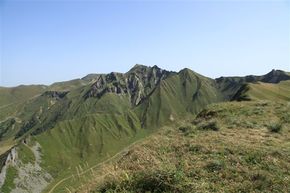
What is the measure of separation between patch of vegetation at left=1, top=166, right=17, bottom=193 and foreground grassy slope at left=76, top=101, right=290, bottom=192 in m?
167

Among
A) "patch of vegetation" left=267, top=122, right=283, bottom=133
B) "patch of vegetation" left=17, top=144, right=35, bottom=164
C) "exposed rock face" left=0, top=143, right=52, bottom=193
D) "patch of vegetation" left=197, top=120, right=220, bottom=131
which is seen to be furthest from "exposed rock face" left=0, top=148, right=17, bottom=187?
"patch of vegetation" left=267, top=122, right=283, bottom=133

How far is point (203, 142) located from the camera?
15688mm

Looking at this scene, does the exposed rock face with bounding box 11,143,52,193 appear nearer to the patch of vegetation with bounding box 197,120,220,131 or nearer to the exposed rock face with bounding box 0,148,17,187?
the exposed rock face with bounding box 0,148,17,187

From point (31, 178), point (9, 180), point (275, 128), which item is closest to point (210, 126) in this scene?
point (275, 128)

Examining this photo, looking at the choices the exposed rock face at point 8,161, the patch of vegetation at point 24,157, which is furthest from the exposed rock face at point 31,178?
the exposed rock face at point 8,161

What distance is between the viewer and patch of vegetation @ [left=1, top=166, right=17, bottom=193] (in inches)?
6526

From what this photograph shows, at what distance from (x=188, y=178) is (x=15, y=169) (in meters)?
188

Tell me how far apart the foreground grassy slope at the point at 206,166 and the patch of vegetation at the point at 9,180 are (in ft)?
549

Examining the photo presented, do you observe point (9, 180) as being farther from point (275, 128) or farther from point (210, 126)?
point (275, 128)

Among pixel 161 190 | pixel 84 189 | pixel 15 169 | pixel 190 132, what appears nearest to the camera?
pixel 161 190

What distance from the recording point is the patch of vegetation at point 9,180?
165750 millimetres

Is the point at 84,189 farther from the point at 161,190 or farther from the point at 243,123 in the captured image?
the point at 243,123

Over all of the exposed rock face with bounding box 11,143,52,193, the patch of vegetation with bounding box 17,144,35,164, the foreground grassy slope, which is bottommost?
the exposed rock face with bounding box 11,143,52,193

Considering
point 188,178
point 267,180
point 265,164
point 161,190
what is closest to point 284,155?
point 265,164
